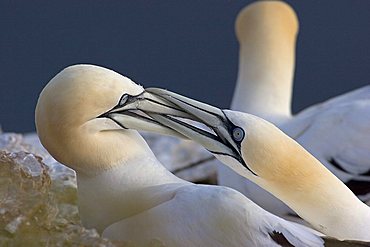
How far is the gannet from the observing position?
138 inches

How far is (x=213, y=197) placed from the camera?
6.39 feet

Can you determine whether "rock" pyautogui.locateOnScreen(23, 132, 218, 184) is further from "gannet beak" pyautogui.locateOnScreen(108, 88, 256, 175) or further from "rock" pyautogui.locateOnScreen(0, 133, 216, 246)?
"gannet beak" pyautogui.locateOnScreen(108, 88, 256, 175)

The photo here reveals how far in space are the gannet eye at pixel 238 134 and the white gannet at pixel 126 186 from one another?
0.38 feet

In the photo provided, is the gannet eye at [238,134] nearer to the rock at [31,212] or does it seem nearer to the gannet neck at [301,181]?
the gannet neck at [301,181]

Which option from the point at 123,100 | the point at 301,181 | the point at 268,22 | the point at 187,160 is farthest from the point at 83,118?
the point at 268,22

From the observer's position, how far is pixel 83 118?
2.08 meters

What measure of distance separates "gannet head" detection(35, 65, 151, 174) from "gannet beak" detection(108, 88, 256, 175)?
0.07ft

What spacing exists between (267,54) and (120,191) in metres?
2.23

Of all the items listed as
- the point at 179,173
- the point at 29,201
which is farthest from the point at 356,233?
the point at 179,173

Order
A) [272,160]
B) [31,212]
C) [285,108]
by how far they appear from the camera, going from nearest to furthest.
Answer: [31,212], [272,160], [285,108]

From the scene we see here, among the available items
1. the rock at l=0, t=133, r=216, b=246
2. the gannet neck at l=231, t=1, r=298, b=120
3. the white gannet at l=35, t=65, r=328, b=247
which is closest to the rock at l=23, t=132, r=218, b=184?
the gannet neck at l=231, t=1, r=298, b=120

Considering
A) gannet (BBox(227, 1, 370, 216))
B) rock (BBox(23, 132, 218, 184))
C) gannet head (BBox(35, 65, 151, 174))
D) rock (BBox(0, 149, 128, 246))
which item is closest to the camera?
rock (BBox(0, 149, 128, 246))

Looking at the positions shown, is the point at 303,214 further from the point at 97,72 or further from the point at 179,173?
the point at 179,173

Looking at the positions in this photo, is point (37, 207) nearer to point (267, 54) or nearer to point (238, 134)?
point (238, 134)
